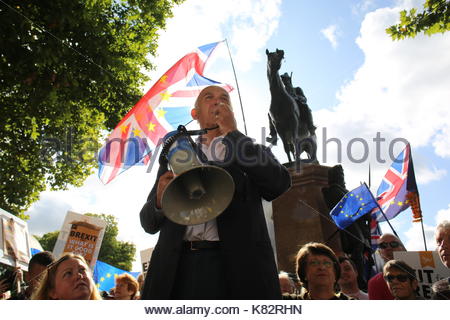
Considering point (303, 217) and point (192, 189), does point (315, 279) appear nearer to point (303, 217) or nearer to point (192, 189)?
point (192, 189)

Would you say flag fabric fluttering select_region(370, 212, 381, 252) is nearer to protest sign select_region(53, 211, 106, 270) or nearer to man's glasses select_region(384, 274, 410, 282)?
man's glasses select_region(384, 274, 410, 282)

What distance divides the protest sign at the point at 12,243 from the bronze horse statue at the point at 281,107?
6.22m

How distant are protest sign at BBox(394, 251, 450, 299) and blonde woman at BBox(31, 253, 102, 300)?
280 cm

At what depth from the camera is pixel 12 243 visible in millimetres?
4680

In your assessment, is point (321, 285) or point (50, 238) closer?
point (321, 285)

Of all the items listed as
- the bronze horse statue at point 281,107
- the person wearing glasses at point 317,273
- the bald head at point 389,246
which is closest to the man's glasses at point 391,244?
the bald head at point 389,246

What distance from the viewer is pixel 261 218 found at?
1.78 metres

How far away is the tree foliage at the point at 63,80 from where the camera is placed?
6.54 metres

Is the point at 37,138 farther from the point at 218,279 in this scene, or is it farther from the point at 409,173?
the point at 218,279

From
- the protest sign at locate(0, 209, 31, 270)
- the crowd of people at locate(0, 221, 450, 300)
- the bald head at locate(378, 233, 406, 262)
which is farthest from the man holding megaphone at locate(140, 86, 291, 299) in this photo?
the bald head at locate(378, 233, 406, 262)

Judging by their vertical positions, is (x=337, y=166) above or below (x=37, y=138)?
below

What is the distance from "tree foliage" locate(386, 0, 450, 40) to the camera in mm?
5398

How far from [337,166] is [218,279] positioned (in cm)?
723
